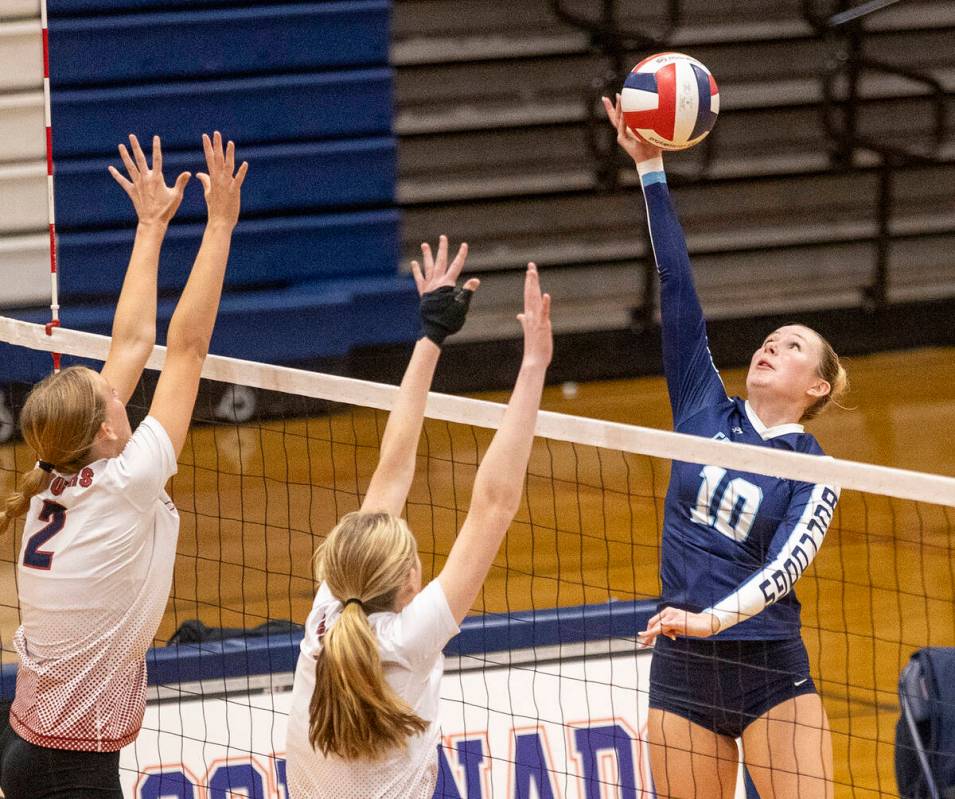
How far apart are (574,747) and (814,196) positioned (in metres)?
6.04

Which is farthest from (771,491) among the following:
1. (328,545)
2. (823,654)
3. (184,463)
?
(184,463)

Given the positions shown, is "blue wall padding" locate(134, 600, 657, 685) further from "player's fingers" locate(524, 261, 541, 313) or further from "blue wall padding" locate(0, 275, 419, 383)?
"blue wall padding" locate(0, 275, 419, 383)

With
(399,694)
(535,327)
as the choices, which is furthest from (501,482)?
(399,694)

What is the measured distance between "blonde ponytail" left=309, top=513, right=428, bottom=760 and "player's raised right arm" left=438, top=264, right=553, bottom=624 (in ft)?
0.33

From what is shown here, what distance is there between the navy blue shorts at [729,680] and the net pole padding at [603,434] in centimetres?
48

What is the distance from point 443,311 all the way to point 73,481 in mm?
858

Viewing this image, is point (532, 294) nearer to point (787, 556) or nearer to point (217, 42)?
point (787, 556)

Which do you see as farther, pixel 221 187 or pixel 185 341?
pixel 221 187

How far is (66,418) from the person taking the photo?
2924mm

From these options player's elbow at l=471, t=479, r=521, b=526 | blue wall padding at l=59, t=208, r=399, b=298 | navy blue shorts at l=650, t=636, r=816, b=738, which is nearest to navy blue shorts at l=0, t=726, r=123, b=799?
player's elbow at l=471, t=479, r=521, b=526

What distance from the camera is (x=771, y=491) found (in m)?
3.56

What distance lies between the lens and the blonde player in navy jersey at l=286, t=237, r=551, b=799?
249cm

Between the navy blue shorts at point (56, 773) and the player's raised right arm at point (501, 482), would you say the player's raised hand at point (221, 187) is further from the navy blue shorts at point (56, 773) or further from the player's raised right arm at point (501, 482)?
the navy blue shorts at point (56, 773)

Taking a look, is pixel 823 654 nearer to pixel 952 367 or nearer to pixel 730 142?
pixel 952 367
